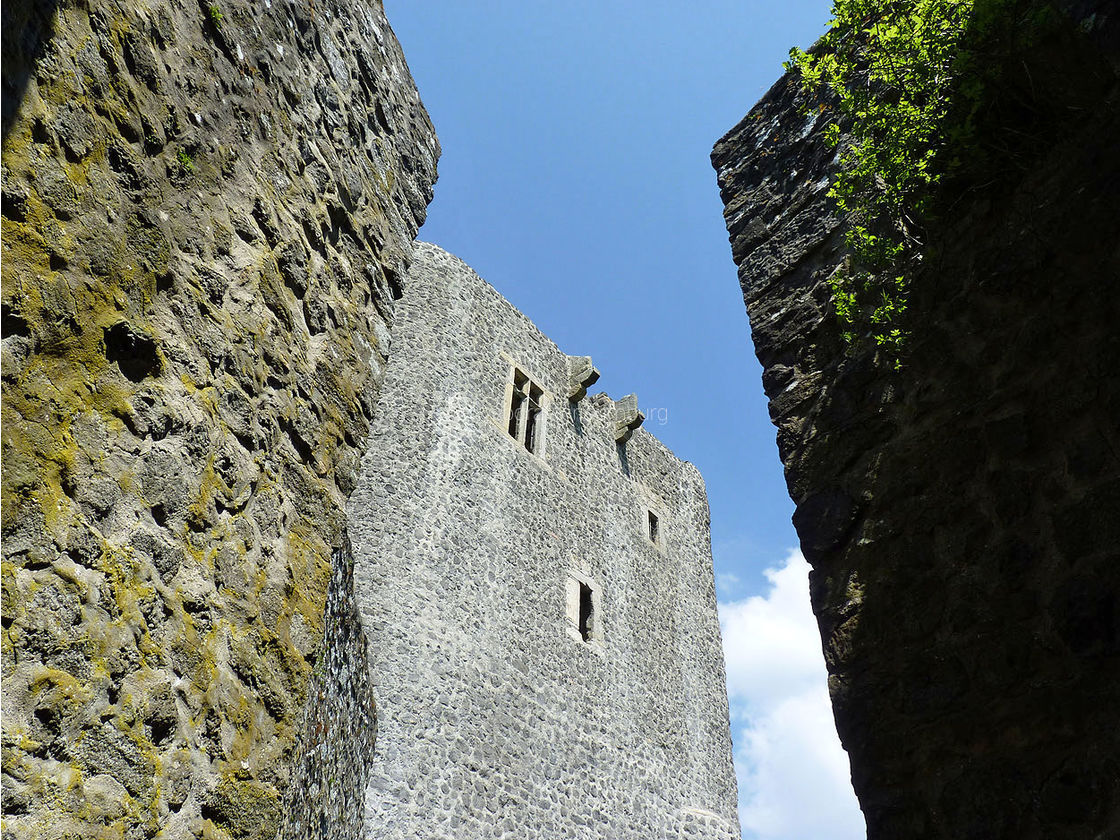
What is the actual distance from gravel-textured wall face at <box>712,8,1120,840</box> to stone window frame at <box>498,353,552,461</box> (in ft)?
30.9

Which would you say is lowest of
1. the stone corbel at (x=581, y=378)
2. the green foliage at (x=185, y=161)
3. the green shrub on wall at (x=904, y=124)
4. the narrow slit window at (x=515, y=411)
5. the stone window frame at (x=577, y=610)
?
the green foliage at (x=185, y=161)

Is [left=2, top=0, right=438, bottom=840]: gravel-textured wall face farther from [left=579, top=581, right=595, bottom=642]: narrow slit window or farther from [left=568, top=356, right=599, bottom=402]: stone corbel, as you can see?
A: [left=568, top=356, right=599, bottom=402]: stone corbel

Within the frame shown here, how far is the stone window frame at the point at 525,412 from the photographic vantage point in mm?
12586

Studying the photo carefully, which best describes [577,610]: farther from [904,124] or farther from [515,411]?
[904,124]

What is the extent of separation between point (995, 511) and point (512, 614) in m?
8.86

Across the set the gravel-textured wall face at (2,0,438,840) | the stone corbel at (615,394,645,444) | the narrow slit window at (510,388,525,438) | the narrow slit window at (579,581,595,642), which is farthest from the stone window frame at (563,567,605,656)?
the gravel-textured wall face at (2,0,438,840)

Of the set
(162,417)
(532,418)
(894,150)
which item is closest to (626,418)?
(532,418)

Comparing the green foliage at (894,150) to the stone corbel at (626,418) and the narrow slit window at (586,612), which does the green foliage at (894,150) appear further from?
the stone corbel at (626,418)

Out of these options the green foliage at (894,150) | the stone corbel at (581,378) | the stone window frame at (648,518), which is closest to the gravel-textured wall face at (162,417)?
the green foliage at (894,150)

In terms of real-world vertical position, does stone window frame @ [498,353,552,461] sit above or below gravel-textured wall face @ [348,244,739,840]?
above

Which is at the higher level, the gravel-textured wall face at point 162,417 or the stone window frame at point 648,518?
the stone window frame at point 648,518

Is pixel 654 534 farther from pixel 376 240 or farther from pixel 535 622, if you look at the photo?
pixel 376 240

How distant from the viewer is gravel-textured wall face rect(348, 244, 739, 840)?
8.95 metres

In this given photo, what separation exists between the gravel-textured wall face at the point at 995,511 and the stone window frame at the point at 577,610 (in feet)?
30.5
